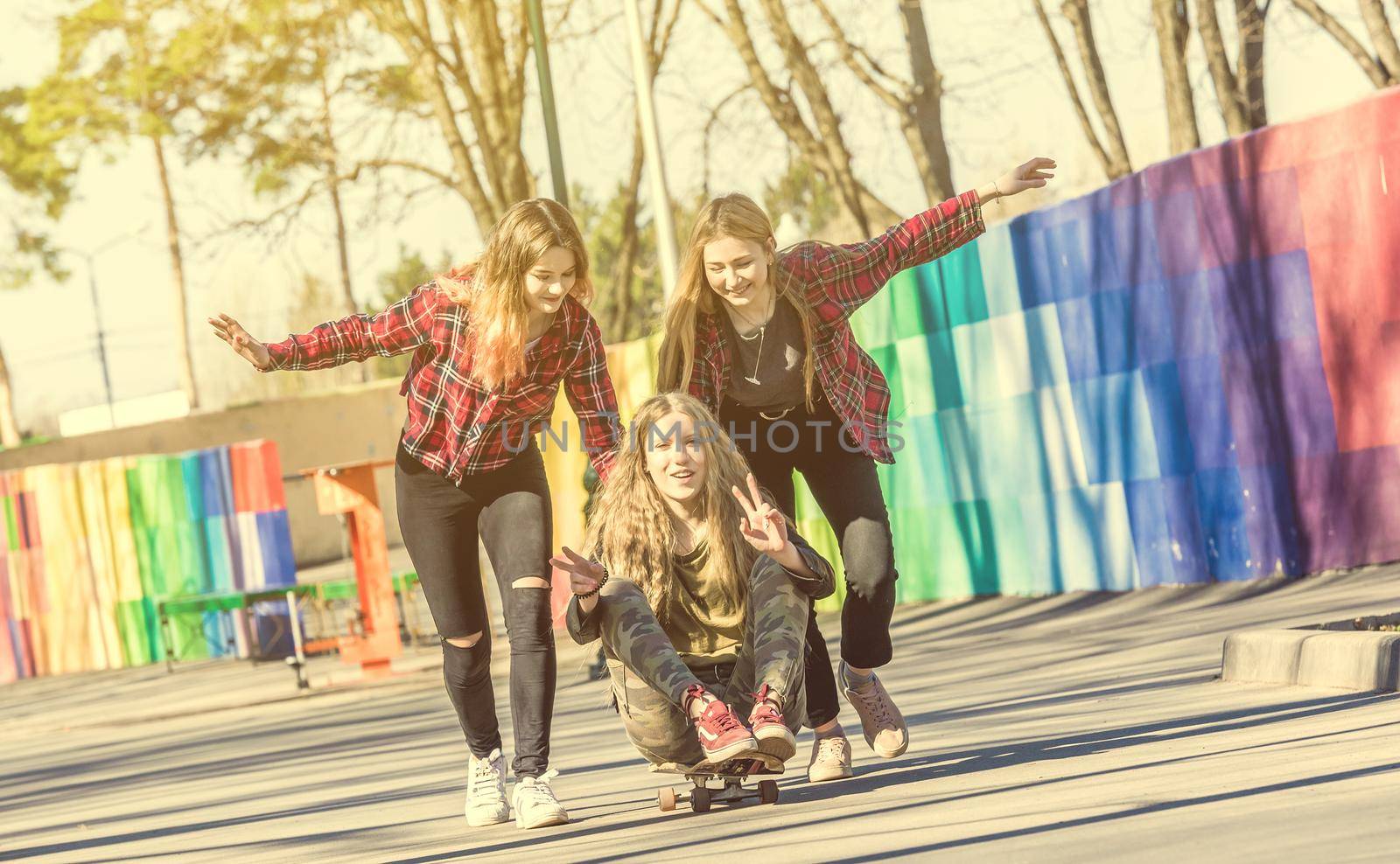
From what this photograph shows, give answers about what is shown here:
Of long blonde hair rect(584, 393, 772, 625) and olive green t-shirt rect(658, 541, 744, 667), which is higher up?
long blonde hair rect(584, 393, 772, 625)

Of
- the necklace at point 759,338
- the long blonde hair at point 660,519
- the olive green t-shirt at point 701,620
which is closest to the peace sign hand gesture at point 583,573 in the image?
the long blonde hair at point 660,519

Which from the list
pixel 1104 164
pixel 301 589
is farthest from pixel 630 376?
pixel 1104 164

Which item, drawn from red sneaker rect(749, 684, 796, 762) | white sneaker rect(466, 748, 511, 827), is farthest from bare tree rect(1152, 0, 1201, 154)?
red sneaker rect(749, 684, 796, 762)

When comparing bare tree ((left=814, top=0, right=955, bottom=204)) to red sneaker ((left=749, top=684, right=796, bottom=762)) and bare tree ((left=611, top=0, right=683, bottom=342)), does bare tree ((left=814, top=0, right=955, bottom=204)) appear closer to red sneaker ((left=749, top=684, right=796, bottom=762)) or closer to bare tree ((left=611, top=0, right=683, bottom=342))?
bare tree ((left=611, top=0, right=683, bottom=342))

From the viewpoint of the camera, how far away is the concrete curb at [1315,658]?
608 centimetres

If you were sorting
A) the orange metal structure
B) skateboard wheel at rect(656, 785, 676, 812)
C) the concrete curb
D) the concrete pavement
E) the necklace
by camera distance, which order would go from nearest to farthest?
the concrete pavement < skateboard wheel at rect(656, 785, 676, 812) < the necklace < the concrete curb < the orange metal structure

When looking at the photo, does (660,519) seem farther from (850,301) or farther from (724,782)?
(850,301)

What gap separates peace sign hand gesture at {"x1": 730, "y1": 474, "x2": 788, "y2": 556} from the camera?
17.8 ft

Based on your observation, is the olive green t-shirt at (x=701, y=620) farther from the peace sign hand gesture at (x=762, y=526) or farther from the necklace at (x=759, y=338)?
the necklace at (x=759, y=338)

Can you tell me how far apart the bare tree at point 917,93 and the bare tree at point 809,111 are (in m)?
0.41

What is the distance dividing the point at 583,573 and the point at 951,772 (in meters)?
1.22

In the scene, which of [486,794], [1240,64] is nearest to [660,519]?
[486,794]

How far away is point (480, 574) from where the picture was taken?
6.03 metres

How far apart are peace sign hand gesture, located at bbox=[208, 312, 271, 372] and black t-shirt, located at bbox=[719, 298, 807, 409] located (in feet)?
4.48
